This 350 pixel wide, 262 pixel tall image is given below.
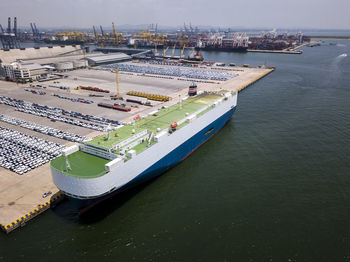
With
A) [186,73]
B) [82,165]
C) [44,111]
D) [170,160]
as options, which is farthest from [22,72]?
[170,160]

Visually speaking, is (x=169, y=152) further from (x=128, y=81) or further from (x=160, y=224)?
(x=128, y=81)

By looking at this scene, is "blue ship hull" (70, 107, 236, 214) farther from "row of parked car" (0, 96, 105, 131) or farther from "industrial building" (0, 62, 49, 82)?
"industrial building" (0, 62, 49, 82)

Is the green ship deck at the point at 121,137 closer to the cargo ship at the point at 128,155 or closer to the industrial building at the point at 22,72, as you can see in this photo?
the cargo ship at the point at 128,155

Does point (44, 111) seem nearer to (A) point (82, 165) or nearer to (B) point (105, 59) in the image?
(A) point (82, 165)

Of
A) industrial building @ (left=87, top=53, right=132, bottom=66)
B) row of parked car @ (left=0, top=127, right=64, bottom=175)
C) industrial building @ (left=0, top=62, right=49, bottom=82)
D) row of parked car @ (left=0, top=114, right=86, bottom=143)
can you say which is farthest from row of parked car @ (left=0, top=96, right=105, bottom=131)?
industrial building @ (left=87, top=53, right=132, bottom=66)

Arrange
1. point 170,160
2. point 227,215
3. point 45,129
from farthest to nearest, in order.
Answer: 1. point 45,129
2. point 170,160
3. point 227,215

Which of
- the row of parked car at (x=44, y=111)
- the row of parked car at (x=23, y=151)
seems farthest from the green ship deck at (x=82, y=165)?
the row of parked car at (x=44, y=111)
